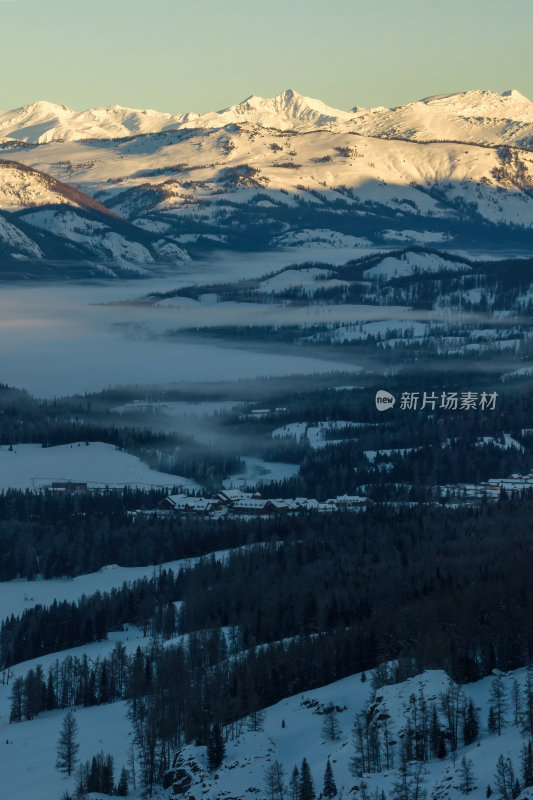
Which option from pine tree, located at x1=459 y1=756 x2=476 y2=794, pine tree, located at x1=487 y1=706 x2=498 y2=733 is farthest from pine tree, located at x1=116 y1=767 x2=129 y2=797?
pine tree, located at x1=487 y1=706 x2=498 y2=733

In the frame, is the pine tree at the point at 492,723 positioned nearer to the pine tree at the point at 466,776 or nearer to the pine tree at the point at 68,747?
the pine tree at the point at 466,776

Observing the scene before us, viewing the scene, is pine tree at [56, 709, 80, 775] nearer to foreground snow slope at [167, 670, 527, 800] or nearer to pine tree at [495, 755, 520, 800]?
foreground snow slope at [167, 670, 527, 800]

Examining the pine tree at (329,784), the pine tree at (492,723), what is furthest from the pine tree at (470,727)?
the pine tree at (329,784)

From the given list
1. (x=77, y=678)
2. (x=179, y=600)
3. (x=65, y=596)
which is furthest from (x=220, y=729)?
(x=65, y=596)

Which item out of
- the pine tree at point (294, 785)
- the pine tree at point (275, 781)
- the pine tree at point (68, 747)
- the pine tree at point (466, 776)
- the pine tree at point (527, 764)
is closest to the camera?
the pine tree at point (527, 764)

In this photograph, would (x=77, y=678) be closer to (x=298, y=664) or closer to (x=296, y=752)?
(x=298, y=664)
